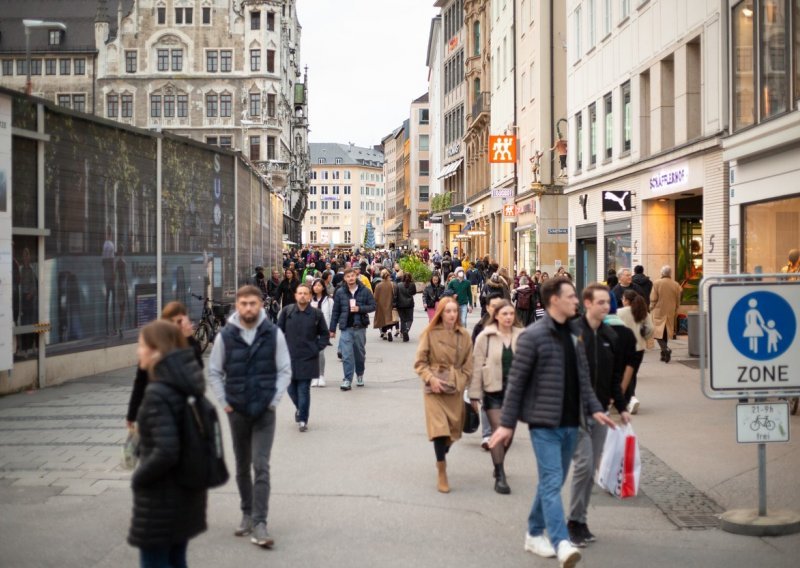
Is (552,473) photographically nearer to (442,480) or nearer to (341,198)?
(442,480)

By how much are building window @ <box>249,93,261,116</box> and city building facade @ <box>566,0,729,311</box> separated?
55.1 meters

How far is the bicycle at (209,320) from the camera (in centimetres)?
2027

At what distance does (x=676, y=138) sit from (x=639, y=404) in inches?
452

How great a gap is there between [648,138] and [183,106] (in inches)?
2569

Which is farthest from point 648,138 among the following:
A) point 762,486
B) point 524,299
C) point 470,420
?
point 762,486

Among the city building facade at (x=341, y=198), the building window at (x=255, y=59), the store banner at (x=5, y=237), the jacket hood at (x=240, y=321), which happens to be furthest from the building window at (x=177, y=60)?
the city building facade at (x=341, y=198)

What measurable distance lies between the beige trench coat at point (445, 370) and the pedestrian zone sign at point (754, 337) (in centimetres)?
229

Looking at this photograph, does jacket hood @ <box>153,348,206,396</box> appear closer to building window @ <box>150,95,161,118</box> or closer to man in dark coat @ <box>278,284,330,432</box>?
man in dark coat @ <box>278,284,330,432</box>

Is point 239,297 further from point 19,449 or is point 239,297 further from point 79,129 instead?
point 79,129

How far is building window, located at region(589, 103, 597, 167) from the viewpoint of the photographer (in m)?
30.1

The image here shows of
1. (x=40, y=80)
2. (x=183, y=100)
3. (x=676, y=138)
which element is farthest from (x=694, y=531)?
(x=40, y=80)

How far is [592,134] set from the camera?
1207 inches

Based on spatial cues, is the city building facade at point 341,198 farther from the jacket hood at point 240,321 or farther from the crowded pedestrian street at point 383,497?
the jacket hood at point 240,321

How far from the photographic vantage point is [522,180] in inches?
Result: 1767
